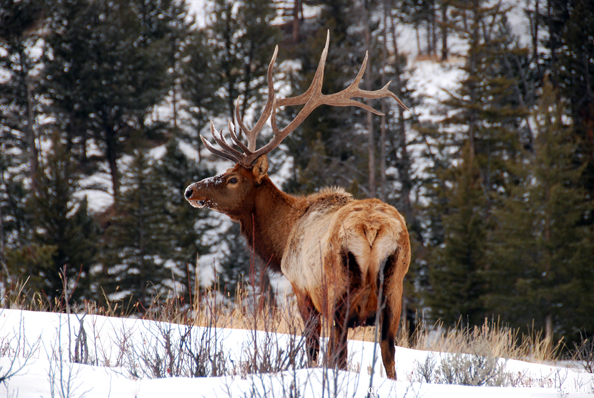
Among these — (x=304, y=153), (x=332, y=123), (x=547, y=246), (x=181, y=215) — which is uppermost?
(x=332, y=123)

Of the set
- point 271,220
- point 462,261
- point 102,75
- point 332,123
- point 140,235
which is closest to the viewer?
point 271,220

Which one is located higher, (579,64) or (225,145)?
(579,64)

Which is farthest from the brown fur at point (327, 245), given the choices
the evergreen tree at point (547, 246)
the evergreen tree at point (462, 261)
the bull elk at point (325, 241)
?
the evergreen tree at point (547, 246)

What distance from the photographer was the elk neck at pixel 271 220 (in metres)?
4.82

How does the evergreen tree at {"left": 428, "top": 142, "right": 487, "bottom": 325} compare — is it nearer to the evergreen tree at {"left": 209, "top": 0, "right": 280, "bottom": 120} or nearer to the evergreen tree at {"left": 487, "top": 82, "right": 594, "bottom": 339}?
the evergreen tree at {"left": 487, "top": 82, "right": 594, "bottom": 339}

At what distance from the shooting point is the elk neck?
15.8 ft

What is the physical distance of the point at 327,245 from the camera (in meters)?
3.57

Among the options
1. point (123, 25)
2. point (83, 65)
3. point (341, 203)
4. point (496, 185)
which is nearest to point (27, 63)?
point (83, 65)

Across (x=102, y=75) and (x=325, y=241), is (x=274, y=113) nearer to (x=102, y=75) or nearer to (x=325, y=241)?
(x=325, y=241)

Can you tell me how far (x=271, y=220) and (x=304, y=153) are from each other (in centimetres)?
1977

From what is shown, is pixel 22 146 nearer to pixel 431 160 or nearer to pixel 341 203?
pixel 431 160

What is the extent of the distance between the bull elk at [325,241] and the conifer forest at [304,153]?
13.4 meters

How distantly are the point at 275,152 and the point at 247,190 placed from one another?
20.8 meters

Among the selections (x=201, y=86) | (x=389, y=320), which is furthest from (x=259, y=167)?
(x=201, y=86)
